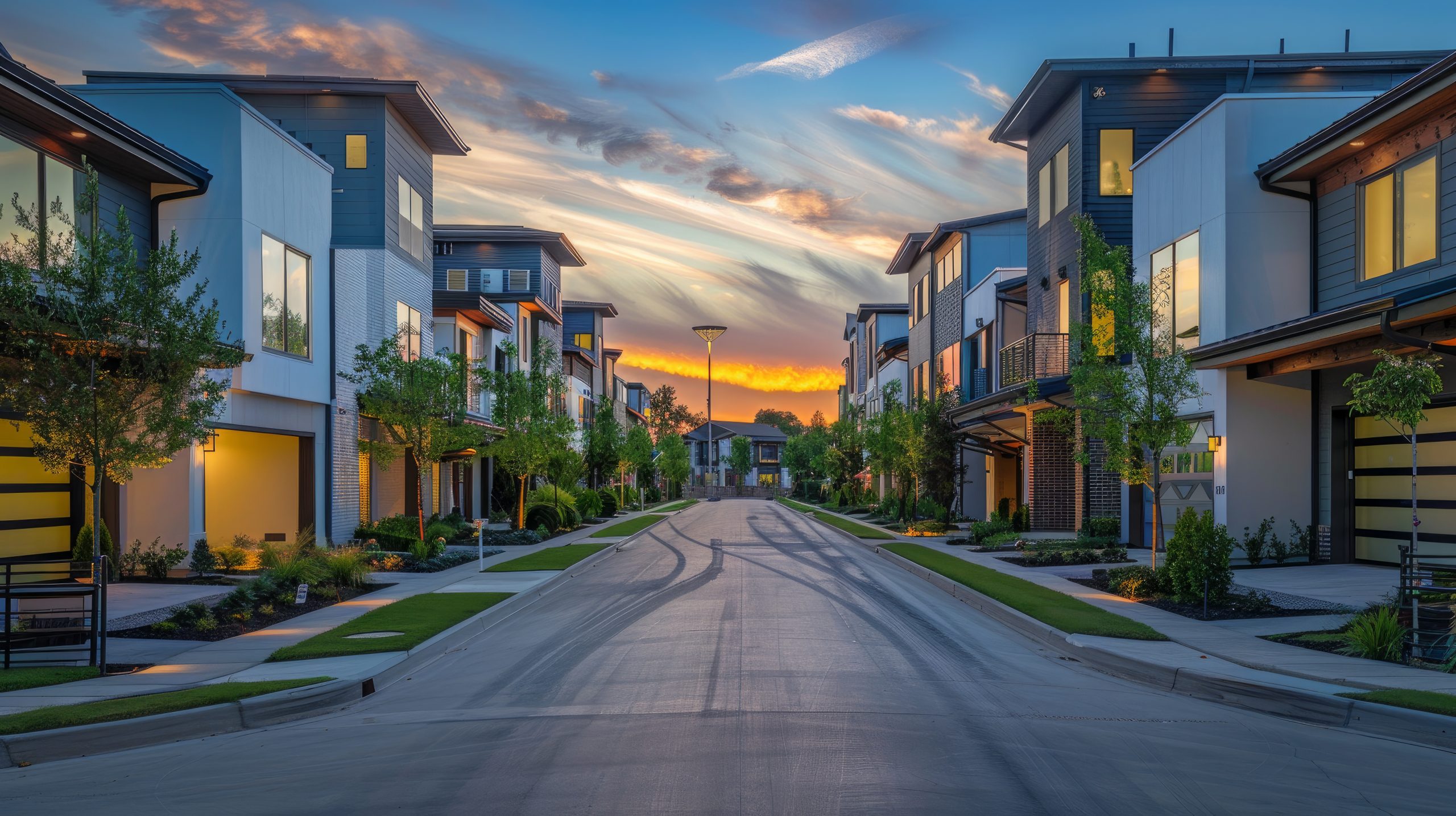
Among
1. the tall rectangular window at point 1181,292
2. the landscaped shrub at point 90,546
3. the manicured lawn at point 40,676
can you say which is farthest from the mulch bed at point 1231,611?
the landscaped shrub at point 90,546

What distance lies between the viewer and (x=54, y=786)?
7.23 m

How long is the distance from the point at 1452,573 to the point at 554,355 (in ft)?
102

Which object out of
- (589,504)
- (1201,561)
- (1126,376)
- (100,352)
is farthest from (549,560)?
(589,504)

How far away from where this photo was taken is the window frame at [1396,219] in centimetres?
1653

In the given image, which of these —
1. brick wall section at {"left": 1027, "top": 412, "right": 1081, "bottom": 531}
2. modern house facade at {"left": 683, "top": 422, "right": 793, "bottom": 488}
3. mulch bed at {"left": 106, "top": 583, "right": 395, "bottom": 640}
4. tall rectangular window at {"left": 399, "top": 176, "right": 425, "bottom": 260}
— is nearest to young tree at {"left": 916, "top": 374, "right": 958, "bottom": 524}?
brick wall section at {"left": 1027, "top": 412, "right": 1081, "bottom": 531}

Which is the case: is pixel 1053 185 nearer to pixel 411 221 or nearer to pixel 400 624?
pixel 411 221

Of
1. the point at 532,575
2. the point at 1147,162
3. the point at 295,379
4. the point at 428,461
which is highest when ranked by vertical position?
the point at 1147,162

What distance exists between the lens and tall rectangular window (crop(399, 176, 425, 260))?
3136 centimetres

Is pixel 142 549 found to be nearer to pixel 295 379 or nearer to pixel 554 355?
pixel 295 379

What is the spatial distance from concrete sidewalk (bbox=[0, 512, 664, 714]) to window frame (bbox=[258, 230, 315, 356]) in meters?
7.35

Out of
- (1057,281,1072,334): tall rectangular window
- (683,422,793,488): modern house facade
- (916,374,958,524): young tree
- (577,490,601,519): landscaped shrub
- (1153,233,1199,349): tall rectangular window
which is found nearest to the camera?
(1153,233,1199,349): tall rectangular window

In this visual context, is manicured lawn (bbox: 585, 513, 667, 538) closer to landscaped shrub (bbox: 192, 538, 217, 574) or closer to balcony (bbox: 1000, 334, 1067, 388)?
landscaped shrub (bbox: 192, 538, 217, 574)

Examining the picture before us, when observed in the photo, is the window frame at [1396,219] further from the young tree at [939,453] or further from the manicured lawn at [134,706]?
the young tree at [939,453]

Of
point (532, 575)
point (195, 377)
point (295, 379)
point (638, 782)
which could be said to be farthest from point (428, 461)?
point (638, 782)
